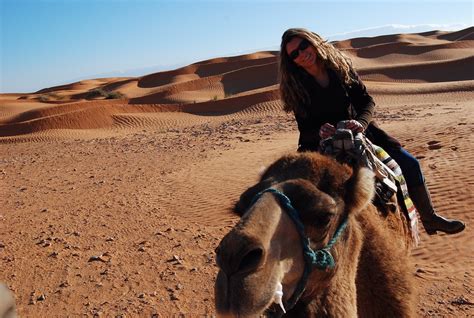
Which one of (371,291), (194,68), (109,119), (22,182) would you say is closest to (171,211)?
(22,182)

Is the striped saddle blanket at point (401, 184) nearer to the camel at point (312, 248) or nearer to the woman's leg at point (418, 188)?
the woman's leg at point (418, 188)

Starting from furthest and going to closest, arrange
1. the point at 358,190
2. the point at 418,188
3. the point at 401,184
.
→ 1. the point at 418,188
2. the point at 401,184
3. the point at 358,190

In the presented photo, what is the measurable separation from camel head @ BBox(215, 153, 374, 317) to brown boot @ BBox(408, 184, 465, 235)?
157cm

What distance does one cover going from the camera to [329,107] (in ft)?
12.1

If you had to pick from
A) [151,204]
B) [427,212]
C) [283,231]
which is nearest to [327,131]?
[283,231]

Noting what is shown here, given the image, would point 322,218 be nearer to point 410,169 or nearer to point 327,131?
point 327,131

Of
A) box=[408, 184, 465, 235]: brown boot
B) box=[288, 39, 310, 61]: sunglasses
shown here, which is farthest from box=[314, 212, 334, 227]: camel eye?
box=[408, 184, 465, 235]: brown boot

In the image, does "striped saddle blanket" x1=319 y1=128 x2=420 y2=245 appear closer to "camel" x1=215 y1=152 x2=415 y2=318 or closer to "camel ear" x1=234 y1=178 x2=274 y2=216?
"camel" x1=215 y1=152 x2=415 y2=318

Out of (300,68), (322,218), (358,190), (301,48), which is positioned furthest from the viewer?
(300,68)

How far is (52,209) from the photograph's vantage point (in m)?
9.60

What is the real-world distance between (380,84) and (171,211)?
23.8 m

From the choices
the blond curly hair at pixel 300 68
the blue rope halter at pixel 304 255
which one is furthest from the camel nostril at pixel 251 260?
the blond curly hair at pixel 300 68

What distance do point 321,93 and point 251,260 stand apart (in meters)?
2.17

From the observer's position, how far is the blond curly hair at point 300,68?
11.9 ft
